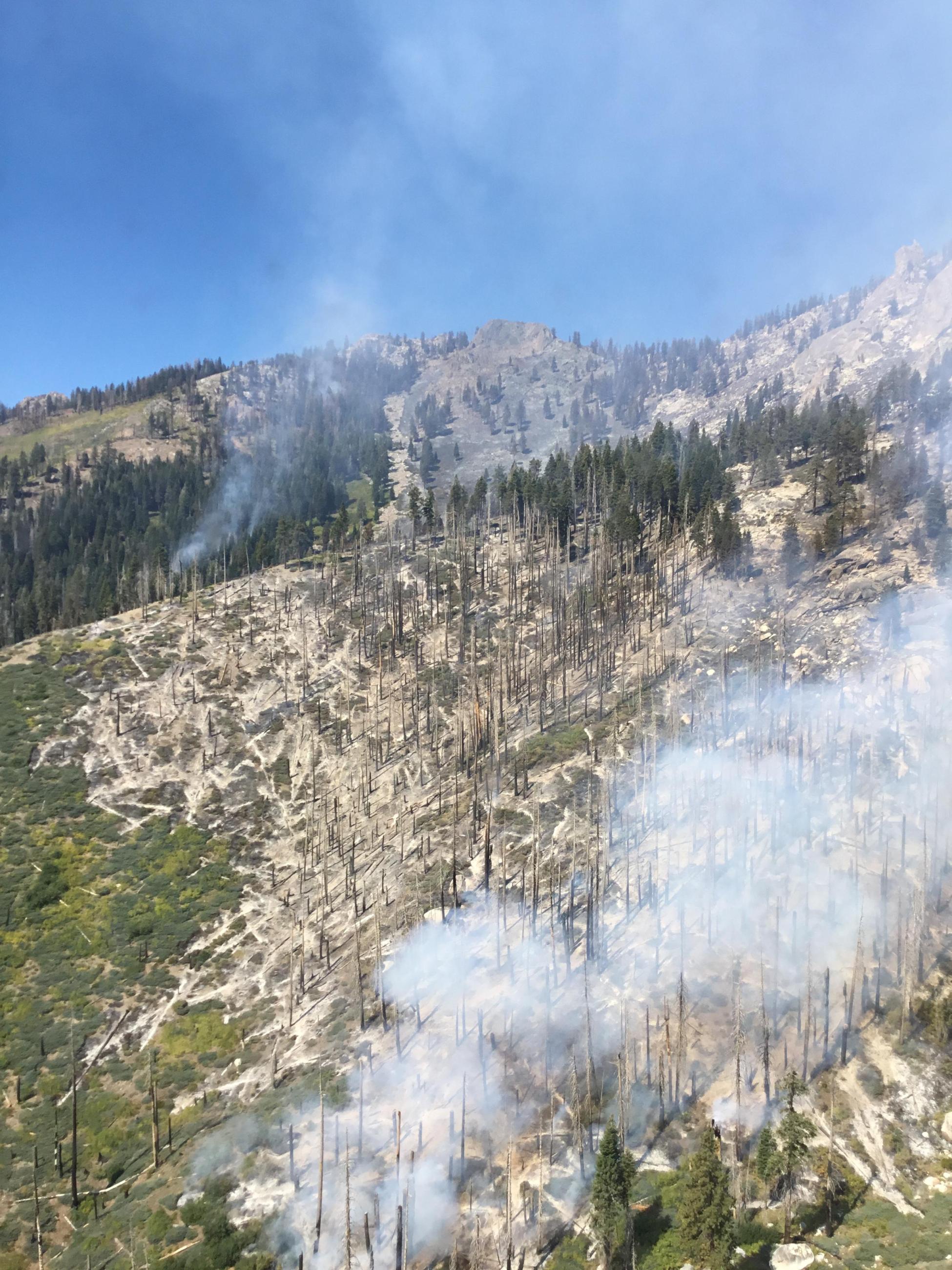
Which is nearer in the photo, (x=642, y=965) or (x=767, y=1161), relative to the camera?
(x=767, y=1161)

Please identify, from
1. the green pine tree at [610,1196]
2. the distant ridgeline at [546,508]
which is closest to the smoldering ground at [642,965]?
the green pine tree at [610,1196]

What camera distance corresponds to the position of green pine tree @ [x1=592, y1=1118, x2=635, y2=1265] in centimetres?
4103

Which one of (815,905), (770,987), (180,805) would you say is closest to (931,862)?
(815,905)

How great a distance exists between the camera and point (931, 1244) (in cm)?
3919

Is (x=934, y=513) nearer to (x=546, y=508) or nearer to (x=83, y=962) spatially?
(x=546, y=508)

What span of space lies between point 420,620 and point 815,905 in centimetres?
7142

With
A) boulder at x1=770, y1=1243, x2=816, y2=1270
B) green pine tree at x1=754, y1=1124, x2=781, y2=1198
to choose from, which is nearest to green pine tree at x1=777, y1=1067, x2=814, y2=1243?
green pine tree at x1=754, y1=1124, x2=781, y2=1198

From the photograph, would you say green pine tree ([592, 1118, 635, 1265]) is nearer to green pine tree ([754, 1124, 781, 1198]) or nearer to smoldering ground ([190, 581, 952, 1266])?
smoldering ground ([190, 581, 952, 1266])

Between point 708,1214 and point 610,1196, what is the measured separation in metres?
5.29

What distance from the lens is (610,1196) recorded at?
4109 cm

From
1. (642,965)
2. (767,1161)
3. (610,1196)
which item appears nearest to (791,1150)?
(767,1161)

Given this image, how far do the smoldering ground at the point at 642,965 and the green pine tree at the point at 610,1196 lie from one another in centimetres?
334

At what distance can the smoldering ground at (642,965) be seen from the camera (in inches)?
1837

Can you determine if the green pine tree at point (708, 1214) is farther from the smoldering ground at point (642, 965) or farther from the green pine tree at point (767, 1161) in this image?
the smoldering ground at point (642, 965)
